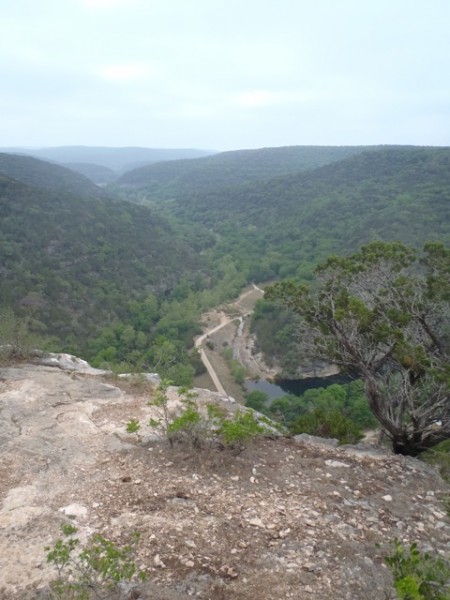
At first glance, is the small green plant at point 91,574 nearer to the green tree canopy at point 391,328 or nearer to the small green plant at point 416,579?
the small green plant at point 416,579

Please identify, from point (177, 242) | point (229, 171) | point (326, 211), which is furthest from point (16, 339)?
point (229, 171)

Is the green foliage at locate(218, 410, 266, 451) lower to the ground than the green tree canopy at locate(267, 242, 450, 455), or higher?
lower

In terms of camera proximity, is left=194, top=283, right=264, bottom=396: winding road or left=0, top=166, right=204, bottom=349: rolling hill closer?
left=194, top=283, right=264, bottom=396: winding road

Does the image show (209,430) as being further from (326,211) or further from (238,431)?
(326,211)

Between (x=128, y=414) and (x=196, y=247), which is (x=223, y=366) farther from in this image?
(x=196, y=247)

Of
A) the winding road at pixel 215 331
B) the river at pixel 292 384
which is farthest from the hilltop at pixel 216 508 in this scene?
the river at pixel 292 384

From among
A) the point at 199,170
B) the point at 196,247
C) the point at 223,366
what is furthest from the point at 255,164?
the point at 223,366

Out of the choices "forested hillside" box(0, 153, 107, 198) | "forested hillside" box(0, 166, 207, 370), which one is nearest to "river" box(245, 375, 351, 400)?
"forested hillside" box(0, 166, 207, 370)

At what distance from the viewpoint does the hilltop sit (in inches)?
193

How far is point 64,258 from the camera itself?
53812mm

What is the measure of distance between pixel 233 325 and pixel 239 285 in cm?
1168

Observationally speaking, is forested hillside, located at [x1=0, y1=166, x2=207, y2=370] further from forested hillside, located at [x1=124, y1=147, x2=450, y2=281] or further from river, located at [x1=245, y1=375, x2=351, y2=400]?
river, located at [x1=245, y1=375, x2=351, y2=400]

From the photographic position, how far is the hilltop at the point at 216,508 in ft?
16.1

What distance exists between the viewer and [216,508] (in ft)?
19.9
